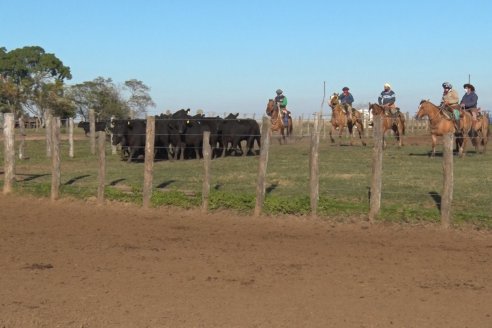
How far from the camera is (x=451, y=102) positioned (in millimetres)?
21688

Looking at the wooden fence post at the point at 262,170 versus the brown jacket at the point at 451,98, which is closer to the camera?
the wooden fence post at the point at 262,170

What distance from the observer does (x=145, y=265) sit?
8.62m

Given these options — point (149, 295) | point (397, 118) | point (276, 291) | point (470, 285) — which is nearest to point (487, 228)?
point (470, 285)

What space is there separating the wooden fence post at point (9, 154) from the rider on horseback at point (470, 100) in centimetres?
1450

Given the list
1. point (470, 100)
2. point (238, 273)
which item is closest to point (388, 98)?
point (470, 100)

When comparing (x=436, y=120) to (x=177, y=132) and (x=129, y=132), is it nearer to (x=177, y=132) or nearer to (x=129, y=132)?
(x=177, y=132)

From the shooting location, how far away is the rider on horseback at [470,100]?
22.6 metres

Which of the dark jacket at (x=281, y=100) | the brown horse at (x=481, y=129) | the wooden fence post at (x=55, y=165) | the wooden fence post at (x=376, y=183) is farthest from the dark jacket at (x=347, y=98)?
the wooden fence post at (x=376, y=183)

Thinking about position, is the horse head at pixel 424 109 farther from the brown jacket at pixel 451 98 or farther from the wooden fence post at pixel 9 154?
the wooden fence post at pixel 9 154

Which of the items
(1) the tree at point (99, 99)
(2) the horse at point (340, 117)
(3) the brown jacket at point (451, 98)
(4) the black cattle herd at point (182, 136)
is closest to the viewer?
(3) the brown jacket at point (451, 98)

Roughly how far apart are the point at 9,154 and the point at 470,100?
49.2 feet

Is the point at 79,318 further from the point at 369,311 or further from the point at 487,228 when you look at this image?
the point at 487,228

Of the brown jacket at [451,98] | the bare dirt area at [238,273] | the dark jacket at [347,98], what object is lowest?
the bare dirt area at [238,273]

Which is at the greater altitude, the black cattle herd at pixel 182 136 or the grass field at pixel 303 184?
the black cattle herd at pixel 182 136
